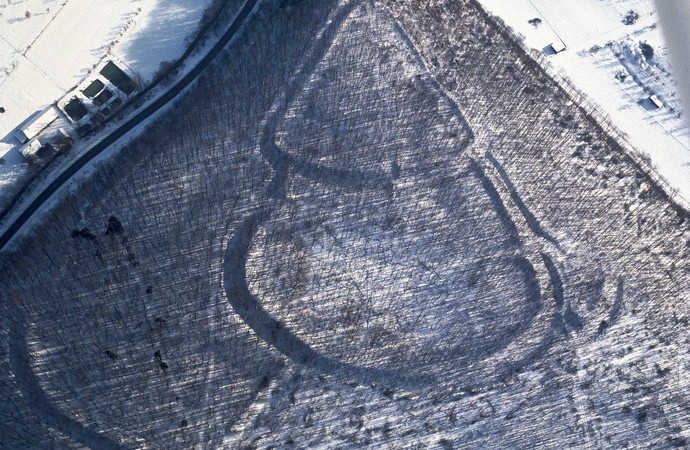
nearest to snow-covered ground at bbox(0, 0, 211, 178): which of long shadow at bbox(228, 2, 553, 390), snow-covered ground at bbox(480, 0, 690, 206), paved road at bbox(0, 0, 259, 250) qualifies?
paved road at bbox(0, 0, 259, 250)

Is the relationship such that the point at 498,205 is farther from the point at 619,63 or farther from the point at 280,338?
the point at 280,338

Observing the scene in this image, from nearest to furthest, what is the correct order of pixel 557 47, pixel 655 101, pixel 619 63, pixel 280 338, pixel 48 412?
1. pixel 48 412
2. pixel 280 338
3. pixel 655 101
4. pixel 557 47
5. pixel 619 63

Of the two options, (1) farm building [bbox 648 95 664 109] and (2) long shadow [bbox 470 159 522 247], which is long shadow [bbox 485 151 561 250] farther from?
(1) farm building [bbox 648 95 664 109]

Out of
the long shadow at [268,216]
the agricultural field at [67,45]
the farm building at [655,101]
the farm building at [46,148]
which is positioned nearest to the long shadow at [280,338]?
the long shadow at [268,216]

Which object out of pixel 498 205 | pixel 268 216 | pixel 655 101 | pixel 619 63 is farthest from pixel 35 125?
pixel 655 101

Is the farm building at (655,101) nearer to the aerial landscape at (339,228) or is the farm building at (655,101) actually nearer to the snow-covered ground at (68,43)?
the aerial landscape at (339,228)

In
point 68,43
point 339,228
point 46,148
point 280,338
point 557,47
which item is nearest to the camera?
point 280,338

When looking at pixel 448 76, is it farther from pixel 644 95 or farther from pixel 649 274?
pixel 649 274
